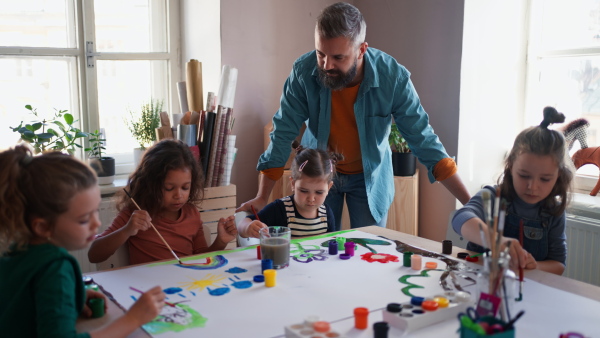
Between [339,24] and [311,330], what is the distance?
1.26m

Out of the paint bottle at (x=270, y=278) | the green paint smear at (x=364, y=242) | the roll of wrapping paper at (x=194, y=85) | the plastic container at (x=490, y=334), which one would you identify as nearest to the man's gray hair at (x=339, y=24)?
the green paint smear at (x=364, y=242)

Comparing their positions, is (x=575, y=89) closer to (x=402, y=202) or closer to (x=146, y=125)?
(x=402, y=202)

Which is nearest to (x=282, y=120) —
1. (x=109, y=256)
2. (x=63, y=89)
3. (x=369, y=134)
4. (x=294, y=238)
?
(x=369, y=134)

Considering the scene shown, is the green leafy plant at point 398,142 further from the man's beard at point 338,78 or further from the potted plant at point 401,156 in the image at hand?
the man's beard at point 338,78

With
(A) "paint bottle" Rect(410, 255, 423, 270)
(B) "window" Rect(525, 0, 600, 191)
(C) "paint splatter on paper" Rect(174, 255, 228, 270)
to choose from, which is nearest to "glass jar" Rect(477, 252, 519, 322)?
(A) "paint bottle" Rect(410, 255, 423, 270)

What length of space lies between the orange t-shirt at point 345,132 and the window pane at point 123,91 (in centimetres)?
145

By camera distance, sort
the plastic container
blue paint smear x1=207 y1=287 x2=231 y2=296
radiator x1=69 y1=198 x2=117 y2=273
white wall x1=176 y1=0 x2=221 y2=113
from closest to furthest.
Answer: the plastic container < blue paint smear x1=207 y1=287 x2=231 y2=296 < radiator x1=69 y1=198 x2=117 y2=273 < white wall x1=176 y1=0 x2=221 y2=113

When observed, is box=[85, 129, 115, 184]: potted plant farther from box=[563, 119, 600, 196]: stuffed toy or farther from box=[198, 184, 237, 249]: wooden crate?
box=[563, 119, 600, 196]: stuffed toy

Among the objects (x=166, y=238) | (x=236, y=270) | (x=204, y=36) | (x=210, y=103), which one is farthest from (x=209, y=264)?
(x=204, y=36)

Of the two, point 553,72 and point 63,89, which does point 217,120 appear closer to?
point 63,89

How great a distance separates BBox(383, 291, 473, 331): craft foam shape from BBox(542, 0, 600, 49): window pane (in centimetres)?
219

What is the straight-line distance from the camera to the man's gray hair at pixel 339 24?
2104 millimetres

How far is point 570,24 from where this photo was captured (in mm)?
3068

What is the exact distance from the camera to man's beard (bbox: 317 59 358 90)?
222 centimetres
